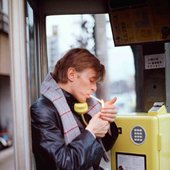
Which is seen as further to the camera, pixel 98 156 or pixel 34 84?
pixel 34 84

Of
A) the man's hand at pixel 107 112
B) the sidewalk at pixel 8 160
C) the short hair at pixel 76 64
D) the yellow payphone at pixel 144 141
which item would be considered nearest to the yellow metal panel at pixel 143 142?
the yellow payphone at pixel 144 141

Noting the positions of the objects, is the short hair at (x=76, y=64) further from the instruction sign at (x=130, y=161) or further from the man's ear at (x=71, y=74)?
the instruction sign at (x=130, y=161)

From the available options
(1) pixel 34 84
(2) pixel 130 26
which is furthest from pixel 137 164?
(2) pixel 130 26

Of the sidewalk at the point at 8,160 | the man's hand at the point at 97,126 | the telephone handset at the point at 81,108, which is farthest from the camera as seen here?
the telephone handset at the point at 81,108

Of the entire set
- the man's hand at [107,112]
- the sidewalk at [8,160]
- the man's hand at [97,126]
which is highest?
the man's hand at [107,112]

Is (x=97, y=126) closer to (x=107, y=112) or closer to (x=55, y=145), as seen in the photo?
(x=107, y=112)

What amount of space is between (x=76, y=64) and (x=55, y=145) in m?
0.51

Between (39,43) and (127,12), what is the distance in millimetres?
719

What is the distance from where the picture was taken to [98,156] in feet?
6.25

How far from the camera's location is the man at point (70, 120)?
71.5 inches

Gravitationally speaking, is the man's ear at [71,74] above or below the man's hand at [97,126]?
above

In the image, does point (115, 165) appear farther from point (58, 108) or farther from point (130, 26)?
point (130, 26)

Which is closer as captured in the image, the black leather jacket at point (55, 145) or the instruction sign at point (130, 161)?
the black leather jacket at point (55, 145)

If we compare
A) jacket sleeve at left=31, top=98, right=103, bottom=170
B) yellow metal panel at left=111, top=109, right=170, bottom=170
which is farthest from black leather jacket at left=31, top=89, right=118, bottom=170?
yellow metal panel at left=111, top=109, right=170, bottom=170
